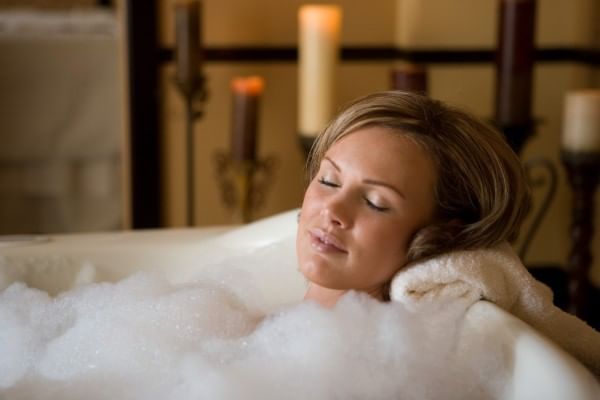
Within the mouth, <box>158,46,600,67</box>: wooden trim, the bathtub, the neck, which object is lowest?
the bathtub

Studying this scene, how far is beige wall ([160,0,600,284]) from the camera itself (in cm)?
267

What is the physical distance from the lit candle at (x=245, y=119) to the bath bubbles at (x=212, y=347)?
39.7 inches

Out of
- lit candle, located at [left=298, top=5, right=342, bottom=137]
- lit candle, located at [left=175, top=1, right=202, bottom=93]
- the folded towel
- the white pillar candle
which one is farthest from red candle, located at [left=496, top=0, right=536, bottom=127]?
the folded towel

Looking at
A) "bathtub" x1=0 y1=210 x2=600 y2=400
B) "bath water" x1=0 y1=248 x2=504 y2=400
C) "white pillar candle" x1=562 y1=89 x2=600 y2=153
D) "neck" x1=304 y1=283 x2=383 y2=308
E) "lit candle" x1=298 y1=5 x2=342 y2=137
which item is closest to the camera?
"bath water" x1=0 y1=248 x2=504 y2=400

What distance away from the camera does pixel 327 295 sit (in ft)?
4.09

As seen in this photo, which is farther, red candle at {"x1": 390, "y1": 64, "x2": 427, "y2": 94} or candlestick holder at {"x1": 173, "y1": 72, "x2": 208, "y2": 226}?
candlestick holder at {"x1": 173, "y1": 72, "x2": 208, "y2": 226}

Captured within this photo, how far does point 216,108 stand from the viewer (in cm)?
271

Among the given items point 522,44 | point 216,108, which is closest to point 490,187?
point 522,44

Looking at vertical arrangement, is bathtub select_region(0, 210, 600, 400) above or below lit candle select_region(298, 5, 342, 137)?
below

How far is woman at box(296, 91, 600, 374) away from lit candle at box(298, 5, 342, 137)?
3.92ft

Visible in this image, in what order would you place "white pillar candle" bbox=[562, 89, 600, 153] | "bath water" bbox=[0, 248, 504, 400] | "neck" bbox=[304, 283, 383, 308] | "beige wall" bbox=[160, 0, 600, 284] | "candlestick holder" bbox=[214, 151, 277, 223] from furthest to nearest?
"beige wall" bbox=[160, 0, 600, 284] < "candlestick holder" bbox=[214, 151, 277, 223] < "white pillar candle" bbox=[562, 89, 600, 153] < "neck" bbox=[304, 283, 383, 308] < "bath water" bbox=[0, 248, 504, 400]

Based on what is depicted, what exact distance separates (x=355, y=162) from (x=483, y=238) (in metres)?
0.18

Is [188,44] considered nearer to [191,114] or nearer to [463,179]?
[191,114]

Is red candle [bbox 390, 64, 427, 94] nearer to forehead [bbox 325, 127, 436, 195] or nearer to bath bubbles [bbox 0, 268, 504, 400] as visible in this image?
bath bubbles [bbox 0, 268, 504, 400]
